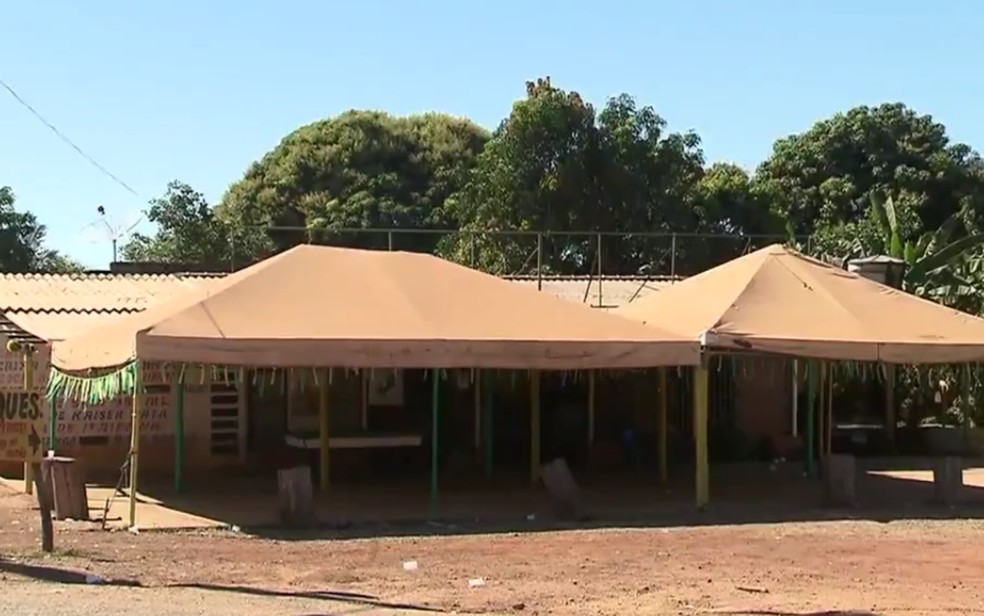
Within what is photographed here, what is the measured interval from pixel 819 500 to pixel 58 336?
11.2 meters

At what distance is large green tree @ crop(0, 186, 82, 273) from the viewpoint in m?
39.0

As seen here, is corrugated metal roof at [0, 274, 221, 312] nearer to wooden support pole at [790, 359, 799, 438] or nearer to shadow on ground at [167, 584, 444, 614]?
wooden support pole at [790, 359, 799, 438]

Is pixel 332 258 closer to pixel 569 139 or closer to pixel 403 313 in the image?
pixel 403 313

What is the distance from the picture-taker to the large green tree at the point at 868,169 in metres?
41.2

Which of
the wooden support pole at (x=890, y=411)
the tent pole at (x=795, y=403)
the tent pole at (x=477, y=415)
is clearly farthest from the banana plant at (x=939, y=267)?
the tent pole at (x=477, y=415)

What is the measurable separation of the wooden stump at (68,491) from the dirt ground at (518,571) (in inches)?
16.9

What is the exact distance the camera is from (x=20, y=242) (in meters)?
39.7

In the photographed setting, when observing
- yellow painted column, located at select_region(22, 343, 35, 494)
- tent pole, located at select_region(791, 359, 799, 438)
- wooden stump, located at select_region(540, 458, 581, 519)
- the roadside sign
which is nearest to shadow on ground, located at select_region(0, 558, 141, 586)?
the roadside sign

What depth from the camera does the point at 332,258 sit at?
1892 cm

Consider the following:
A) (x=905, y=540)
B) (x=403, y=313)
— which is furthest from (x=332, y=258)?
(x=905, y=540)

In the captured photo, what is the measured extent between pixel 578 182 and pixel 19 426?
20044 mm

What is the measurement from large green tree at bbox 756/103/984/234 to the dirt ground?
87.5ft

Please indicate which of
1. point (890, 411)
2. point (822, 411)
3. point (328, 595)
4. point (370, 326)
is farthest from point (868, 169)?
point (328, 595)

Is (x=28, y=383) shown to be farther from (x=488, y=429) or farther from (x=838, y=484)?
(x=838, y=484)
